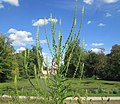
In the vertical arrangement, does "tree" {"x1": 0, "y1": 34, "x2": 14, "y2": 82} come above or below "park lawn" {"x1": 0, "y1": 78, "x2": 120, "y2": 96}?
above

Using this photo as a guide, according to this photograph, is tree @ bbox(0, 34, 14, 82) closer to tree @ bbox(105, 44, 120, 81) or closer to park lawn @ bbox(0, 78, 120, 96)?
park lawn @ bbox(0, 78, 120, 96)

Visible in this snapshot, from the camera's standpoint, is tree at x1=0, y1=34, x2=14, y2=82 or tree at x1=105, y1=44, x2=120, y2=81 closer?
tree at x1=0, y1=34, x2=14, y2=82

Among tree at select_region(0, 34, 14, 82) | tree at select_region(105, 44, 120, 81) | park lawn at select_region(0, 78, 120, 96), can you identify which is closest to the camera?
park lawn at select_region(0, 78, 120, 96)

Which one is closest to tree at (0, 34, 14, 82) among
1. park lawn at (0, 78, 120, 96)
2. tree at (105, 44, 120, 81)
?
park lawn at (0, 78, 120, 96)

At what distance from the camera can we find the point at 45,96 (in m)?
2.85

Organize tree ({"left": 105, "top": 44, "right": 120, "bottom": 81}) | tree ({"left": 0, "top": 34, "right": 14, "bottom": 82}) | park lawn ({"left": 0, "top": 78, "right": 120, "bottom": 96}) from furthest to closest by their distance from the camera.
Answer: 1. tree ({"left": 105, "top": 44, "right": 120, "bottom": 81})
2. tree ({"left": 0, "top": 34, "right": 14, "bottom": 82})
3. park lawn ({"left": 0, "top": 78, "right": 120, "bottom": 96})

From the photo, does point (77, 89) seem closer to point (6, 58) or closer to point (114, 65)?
point (6, 58)

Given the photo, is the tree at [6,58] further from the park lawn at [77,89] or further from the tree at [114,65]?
the tree at [114,65]

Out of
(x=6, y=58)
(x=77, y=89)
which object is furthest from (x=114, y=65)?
(x=77, y=89)

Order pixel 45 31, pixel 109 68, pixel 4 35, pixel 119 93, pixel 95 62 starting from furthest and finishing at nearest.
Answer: pixel 95 62 → pixel 109 68 → pixel 4 35 → pixel 119 93 → pixel 45 31

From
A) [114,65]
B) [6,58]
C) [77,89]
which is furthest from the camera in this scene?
[114,65]

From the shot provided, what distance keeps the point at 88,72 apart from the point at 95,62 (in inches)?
126

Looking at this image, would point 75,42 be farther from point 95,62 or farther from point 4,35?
point 95,62

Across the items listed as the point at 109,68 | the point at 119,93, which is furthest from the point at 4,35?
the point at 119,93
